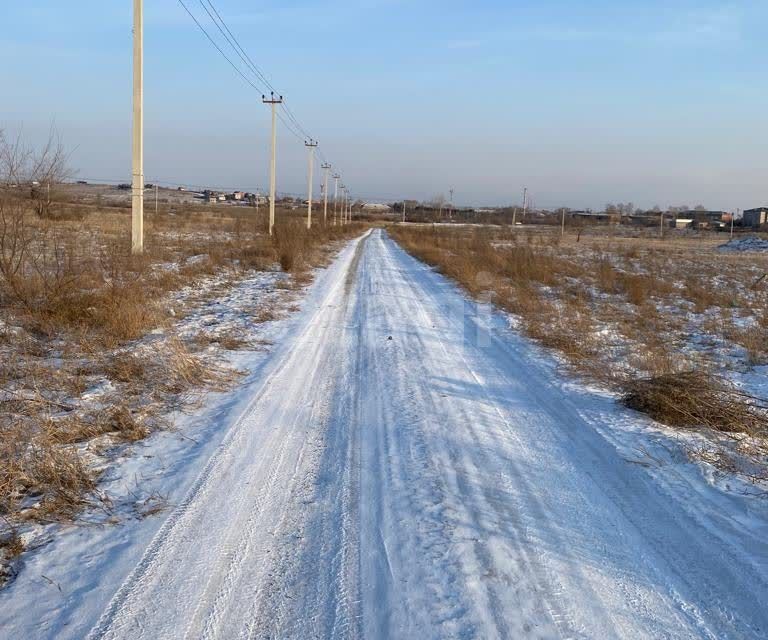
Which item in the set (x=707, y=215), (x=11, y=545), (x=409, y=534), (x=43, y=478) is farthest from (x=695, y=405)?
(x=707, y=215)

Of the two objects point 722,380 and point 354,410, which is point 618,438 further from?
point 722,380

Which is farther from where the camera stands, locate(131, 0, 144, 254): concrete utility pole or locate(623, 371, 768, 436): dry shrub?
locate(131, 0, 144, 254): concrete utility pole

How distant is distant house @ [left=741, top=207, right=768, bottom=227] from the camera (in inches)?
5015

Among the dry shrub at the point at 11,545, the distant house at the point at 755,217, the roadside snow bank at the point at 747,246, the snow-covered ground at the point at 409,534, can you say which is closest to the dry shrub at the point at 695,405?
the snow-covered ground at the point at 409,534

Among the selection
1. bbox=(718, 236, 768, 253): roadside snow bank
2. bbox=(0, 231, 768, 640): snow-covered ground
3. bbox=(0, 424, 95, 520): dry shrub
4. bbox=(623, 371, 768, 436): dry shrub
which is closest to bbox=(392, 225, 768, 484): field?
bbox=(623, 371, 768, 436): dry shrub

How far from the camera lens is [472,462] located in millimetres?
5660

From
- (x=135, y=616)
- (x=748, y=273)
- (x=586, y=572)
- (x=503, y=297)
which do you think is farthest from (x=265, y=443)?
(x=748, y=273)

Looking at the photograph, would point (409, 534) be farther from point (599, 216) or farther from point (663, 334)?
point (599, 216)

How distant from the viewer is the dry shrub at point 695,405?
21.9 ft

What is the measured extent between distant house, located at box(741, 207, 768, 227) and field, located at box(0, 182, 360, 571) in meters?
134

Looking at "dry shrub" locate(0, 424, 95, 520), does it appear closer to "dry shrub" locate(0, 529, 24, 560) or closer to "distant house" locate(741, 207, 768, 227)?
"dry shrub" locate(0, 529, 24, 560)

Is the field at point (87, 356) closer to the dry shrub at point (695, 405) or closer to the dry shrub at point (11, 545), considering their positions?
the dry shrub at point (11, 545)

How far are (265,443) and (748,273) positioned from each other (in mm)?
31575

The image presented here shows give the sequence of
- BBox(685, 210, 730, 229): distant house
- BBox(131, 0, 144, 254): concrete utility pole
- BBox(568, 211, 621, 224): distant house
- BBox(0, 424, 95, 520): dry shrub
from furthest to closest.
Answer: BBox(685, 210, 730, 229): distant house → BBox(568, 211, 621, 224): distant house → BBox(131, 0, 144, 254): concrete utility pole → BBox(0, 424, 95, 520): dry shrub
